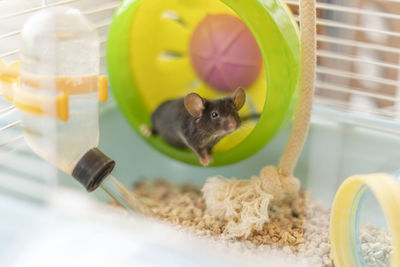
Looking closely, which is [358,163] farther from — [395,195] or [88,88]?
[88,88]

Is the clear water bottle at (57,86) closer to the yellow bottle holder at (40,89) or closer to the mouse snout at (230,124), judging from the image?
the yellow bottle holder at (40,89)

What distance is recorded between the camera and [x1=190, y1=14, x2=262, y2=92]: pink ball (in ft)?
4.11

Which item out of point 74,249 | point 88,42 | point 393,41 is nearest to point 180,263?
point 74,249

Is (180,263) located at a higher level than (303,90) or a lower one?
lower

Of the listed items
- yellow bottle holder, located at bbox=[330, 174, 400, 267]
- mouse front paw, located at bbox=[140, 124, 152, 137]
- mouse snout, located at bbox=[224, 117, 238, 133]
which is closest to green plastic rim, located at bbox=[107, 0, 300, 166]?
mouse front paw, located at bbox=[140, 124, 152, 137]

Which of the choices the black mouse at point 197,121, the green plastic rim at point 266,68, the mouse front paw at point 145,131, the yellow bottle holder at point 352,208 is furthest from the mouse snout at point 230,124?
the mouse front paw at point 145,131

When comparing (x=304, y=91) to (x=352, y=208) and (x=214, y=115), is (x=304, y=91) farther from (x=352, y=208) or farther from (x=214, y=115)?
(x=352, y=208)

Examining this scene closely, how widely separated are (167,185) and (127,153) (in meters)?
0.18

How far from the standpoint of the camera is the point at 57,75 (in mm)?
954

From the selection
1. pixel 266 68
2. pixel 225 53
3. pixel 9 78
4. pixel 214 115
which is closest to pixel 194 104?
pixel 214 115

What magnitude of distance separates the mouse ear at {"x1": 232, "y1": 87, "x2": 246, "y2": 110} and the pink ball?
0.12 m

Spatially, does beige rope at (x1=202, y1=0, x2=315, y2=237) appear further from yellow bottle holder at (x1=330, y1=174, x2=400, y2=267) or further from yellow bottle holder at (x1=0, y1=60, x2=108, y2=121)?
yellow bottle holder at (x1=0, y1=60, x2=108, y2=121)

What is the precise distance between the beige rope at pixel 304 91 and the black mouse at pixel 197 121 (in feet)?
0.51

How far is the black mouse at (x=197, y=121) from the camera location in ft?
3.63
